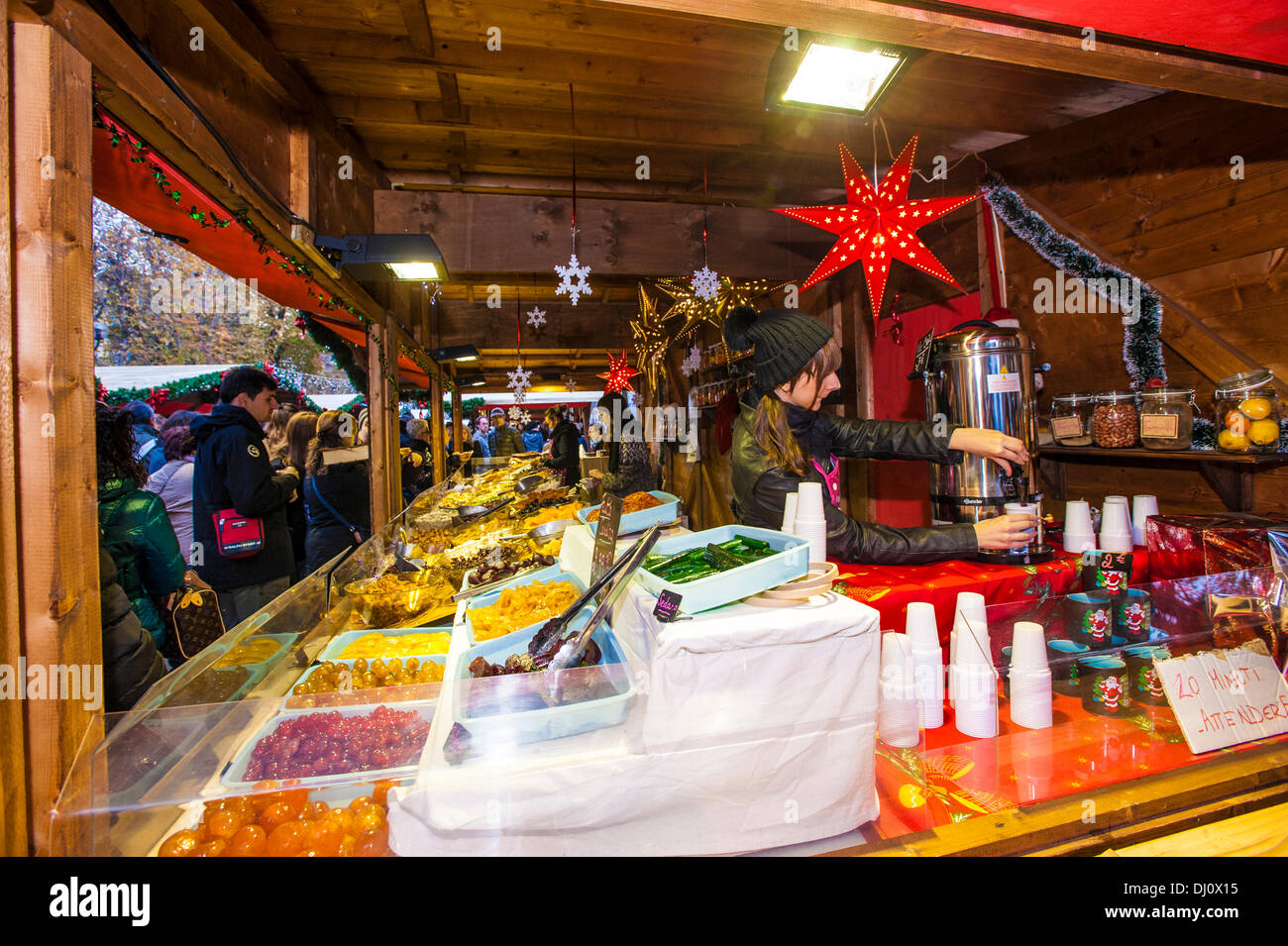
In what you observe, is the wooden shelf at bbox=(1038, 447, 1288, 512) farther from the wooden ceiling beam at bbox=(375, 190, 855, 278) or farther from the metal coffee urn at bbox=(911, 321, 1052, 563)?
the wooden ceiling beam at bbox=(375, 190, 855, 278)

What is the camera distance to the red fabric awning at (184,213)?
1.98 meters

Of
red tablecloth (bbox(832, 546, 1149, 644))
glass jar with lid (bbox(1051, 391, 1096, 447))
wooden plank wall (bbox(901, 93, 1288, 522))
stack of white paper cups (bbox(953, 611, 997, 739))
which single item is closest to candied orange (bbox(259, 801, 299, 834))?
red tablecloth (bbox(832, 546, 1149, 644))

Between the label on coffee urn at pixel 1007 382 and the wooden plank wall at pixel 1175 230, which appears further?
the wooden plank wall at pixel 1175 230

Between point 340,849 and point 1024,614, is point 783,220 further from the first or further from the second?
point 340,849

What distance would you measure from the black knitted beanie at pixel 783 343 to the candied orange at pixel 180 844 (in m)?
2.09

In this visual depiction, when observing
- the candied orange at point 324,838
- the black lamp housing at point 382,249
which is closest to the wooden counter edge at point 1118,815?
the candied orange at point 324,838

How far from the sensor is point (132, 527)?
8.38 ft

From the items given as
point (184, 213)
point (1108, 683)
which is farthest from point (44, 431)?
point (1108, 683)

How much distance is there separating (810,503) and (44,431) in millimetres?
1746

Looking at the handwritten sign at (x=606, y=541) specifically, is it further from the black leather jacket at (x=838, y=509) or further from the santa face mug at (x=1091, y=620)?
the santa face mug at (x=1091, y=620)

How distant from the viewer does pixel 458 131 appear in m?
4.05

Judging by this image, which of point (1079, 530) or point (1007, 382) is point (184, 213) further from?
point (1079, 530)
